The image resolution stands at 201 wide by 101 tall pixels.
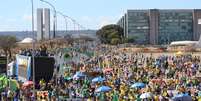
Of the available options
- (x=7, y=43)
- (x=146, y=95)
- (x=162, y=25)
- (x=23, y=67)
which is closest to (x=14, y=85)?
(x=23, y=67)

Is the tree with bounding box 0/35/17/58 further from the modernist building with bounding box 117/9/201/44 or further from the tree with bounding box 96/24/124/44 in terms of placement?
the modernist building with bounding box 117/9/201/44

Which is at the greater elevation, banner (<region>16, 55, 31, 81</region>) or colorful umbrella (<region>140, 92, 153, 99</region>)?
banner (<region>16, 55, 31, 81</region>)

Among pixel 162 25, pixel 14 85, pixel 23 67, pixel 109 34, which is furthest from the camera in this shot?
pixel 162 25

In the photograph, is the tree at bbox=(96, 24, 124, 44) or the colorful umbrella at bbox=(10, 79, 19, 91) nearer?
the colorful umbrella at bbox=(10, 79, 19, 91)

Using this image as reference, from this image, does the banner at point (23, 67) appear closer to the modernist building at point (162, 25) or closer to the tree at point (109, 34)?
the tree at point (109, 34)

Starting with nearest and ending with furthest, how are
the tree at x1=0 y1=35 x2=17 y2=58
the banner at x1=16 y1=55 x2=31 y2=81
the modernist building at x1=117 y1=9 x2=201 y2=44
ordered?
1. the banner at x1=16 y1=55 x2=31 y2=81
2. the tree at x1=0 y1=35 x2=17 y2=58
3. the modernist building at x1=117 y1=9 x2=201 y2=44

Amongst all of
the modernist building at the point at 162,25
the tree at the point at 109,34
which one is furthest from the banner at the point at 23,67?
the modernist building at the point at 162,25

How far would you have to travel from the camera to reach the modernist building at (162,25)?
175625 mm

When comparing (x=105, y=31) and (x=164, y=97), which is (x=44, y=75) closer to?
(x=164, y=97)

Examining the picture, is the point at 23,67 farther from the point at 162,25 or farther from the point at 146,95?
the point at 162,25

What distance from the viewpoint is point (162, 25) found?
180 metres

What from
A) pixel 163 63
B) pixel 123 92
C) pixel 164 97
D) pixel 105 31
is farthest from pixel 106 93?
pixel 105 31

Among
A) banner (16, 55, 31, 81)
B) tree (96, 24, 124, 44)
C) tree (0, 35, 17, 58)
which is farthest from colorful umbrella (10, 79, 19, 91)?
tree (96, 24, 124, 44)

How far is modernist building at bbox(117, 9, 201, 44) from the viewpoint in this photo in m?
176
